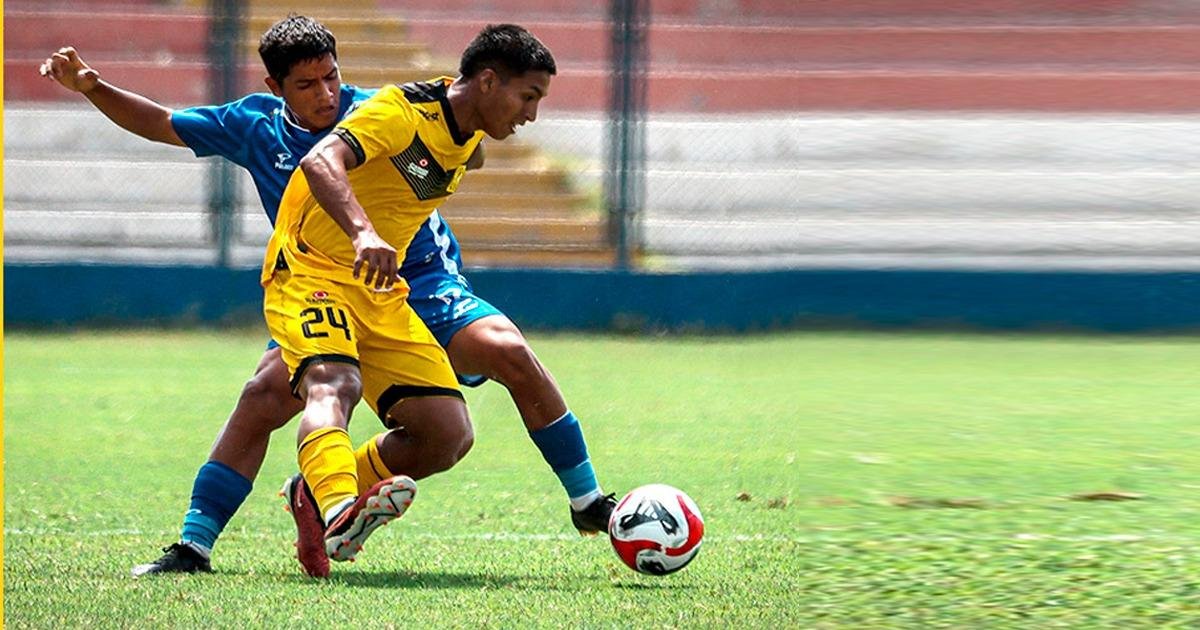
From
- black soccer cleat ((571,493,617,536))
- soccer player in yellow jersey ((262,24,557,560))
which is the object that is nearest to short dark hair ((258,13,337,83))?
soccer player in yellow jersey ((262,24,557,560))

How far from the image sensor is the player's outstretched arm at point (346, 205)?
3.82 metres

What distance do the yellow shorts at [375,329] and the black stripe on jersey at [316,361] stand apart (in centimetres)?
7

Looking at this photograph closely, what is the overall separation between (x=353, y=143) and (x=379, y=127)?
0.13 m

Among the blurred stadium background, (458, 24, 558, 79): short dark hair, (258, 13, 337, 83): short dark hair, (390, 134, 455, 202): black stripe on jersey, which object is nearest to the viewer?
(458, 24, 558, 79): short dark hair

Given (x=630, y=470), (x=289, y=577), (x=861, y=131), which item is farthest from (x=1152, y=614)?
(x=630, y=470)

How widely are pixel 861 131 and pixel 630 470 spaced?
285 cm

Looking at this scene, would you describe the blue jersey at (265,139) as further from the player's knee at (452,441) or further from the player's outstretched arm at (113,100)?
the player's knee at (452,441)

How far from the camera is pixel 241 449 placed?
4.58 metres

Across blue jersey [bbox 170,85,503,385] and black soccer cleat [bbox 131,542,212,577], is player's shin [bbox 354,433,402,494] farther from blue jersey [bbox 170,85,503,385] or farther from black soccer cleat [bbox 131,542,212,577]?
black soccer cleat [bbox 131,542,212,577]

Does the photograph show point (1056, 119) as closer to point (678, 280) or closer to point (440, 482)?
point (678, 280)

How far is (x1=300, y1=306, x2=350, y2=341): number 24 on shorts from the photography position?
425 centimetres

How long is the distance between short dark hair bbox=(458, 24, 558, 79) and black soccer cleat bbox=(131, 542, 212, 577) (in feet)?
4.92

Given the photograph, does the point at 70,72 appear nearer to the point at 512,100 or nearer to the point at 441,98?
the point at 441,98

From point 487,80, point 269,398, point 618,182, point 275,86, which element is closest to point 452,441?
point 269,398
